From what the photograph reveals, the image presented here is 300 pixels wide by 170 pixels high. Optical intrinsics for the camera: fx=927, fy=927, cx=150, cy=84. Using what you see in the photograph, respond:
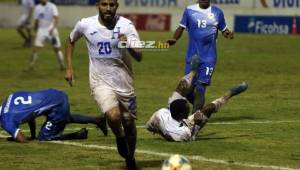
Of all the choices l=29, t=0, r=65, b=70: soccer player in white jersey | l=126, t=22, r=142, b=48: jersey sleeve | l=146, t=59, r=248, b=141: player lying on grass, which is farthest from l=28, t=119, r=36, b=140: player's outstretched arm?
l=29, t=0, r=65, b=70: soccer player in white jersey

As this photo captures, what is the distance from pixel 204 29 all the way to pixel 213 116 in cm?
274

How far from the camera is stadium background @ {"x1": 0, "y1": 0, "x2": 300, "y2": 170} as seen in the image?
13.4 m

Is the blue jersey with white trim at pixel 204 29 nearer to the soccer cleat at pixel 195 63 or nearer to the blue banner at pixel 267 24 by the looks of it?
the soccer cleat at pixel 195 63

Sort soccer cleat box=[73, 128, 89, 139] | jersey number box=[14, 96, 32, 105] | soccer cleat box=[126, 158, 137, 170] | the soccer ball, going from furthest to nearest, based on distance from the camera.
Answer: soccer cleat box=[73, 128, 89, 139] < jersey number box=[14, 96, 32, 105] < soccer cleat box=[126, 158, 137, 170] < the soccer ball

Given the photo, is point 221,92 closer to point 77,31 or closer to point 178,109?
point 178,109

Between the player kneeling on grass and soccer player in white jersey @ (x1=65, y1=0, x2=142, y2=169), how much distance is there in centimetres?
282

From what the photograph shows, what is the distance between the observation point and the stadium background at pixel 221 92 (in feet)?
43.8

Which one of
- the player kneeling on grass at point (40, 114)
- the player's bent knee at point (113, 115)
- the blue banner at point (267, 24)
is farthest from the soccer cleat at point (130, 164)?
the blue banner at point (267, 24)

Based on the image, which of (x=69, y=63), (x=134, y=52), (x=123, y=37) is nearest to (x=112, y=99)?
(x=134, y=52)

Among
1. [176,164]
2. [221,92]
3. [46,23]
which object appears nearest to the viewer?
[176,164]

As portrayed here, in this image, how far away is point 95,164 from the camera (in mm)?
12867

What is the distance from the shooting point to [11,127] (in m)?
14.9

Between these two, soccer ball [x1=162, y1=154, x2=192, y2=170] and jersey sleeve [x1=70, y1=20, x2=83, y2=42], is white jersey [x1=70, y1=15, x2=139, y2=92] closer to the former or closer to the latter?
jersey sleeve [x1=70, y1=20, x2=83, y2=42]

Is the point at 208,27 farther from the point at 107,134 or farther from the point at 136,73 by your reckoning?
the point at 136,73
